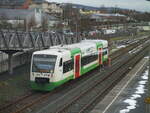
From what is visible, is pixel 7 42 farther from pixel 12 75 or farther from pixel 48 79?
pixel 48 79

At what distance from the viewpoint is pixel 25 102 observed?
22.8 metres

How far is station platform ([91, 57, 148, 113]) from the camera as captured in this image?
21.0 m

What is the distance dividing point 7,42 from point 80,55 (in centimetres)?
662

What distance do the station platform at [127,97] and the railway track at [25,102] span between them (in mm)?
3919

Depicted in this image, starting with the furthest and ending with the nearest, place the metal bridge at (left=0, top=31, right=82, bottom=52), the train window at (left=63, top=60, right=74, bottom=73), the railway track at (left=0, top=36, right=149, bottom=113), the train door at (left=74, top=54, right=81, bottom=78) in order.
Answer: the metal bridge at (left=0, top=31, right=82, bottom=52) → the train door at (left=74, top=54, right=81, bottom=78) → the train window at (left=63, top=60, right=74, bottom=73) → the railway track at (left=0, top=36, right=149, bottom=113)

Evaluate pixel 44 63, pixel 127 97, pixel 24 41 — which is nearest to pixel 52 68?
pixel 44 63

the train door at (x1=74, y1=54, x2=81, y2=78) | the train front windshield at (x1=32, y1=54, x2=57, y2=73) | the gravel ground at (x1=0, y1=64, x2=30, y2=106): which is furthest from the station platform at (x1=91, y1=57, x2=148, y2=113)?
the gravel ground at (x1=0, y1=64, x2=30, y2=106)

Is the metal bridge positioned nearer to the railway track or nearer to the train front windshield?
the train front windshield

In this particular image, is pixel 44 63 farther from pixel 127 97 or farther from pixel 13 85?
pixel 127 97

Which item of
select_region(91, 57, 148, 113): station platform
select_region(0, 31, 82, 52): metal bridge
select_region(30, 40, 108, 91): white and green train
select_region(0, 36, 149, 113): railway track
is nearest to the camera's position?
select_region(0, 36, 149, 113): railway track

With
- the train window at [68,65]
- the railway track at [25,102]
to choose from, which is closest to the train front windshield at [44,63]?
the train window at [68,65]

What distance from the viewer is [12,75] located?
→ 3234 centimetres

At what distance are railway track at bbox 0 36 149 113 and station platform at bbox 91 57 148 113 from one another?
154 inches

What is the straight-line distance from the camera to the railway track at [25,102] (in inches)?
810
